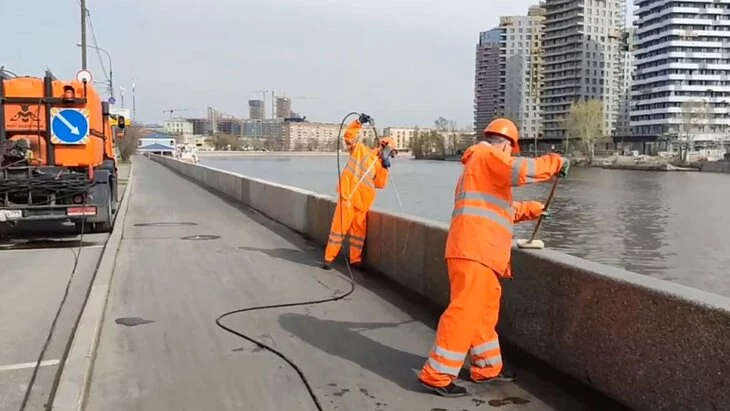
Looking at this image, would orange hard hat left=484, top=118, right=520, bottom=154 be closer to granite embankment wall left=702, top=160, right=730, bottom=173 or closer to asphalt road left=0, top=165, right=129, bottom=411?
asphalt road left=0, top=165, right=129, bottom=411

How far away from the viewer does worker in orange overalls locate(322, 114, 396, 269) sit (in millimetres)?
9352

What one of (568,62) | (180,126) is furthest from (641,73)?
(180,126)

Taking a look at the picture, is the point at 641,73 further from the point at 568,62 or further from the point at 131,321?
the point at 131,321

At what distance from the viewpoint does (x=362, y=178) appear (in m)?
9.30

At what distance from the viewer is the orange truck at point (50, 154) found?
1287 centimetres

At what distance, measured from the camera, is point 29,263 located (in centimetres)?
1048

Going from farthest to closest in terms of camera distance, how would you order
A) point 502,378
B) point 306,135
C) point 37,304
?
1. point 306,135
2. point 37,304
3. point 502,378

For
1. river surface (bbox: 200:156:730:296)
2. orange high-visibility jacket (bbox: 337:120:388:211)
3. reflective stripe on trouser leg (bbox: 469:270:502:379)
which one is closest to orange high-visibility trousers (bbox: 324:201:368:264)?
orange high-visibility jacket (bbox: 337:120:388:211)

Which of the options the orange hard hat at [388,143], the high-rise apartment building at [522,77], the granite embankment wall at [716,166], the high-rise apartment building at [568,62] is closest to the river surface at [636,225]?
the orange hard hat at [388,143]

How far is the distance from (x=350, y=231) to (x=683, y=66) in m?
176

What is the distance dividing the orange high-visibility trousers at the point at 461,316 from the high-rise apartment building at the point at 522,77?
188m

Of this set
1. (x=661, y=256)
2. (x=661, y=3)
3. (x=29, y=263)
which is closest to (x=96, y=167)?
(x=29, y=263)

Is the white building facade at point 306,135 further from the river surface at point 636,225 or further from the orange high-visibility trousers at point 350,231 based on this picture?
the orange high-visibility trousers at point 350,231

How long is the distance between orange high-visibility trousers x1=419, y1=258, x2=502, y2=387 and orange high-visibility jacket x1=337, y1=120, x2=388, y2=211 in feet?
15.4
